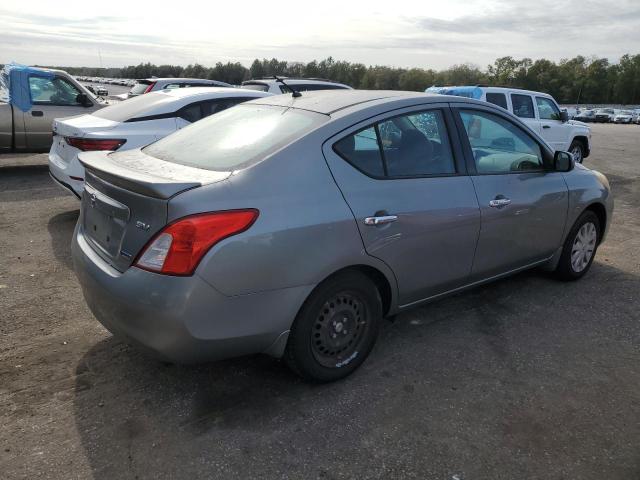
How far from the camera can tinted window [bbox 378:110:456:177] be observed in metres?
3.21

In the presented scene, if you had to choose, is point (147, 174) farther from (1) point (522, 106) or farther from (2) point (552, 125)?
(2) point (552, 125)

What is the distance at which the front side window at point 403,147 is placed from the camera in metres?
3.05

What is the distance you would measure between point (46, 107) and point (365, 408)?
29.6 feet

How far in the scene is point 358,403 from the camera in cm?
293

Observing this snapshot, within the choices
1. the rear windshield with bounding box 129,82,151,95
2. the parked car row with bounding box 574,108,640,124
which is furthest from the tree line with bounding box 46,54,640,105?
the rear windshield with bounding box 129,82,151,95

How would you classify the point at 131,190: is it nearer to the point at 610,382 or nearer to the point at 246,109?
the point at 246,109

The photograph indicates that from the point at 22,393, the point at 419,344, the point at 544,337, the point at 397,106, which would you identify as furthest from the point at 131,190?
the point at 544,337

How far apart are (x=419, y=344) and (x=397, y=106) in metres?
1.60

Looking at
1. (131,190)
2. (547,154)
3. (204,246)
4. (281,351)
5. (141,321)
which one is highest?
(547,154)

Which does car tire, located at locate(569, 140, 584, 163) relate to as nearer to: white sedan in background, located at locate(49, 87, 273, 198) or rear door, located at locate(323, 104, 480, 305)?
white sedan in background, located at locate(49, 87, 273, 198)

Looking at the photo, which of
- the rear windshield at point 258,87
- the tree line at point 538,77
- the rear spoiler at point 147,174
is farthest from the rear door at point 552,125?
the tree line at point 538,77

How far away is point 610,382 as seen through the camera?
322 centimetres

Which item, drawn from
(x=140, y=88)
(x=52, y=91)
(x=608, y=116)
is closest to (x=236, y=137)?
(x=52, y=91)

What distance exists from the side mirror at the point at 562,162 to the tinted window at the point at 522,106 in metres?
7.07
